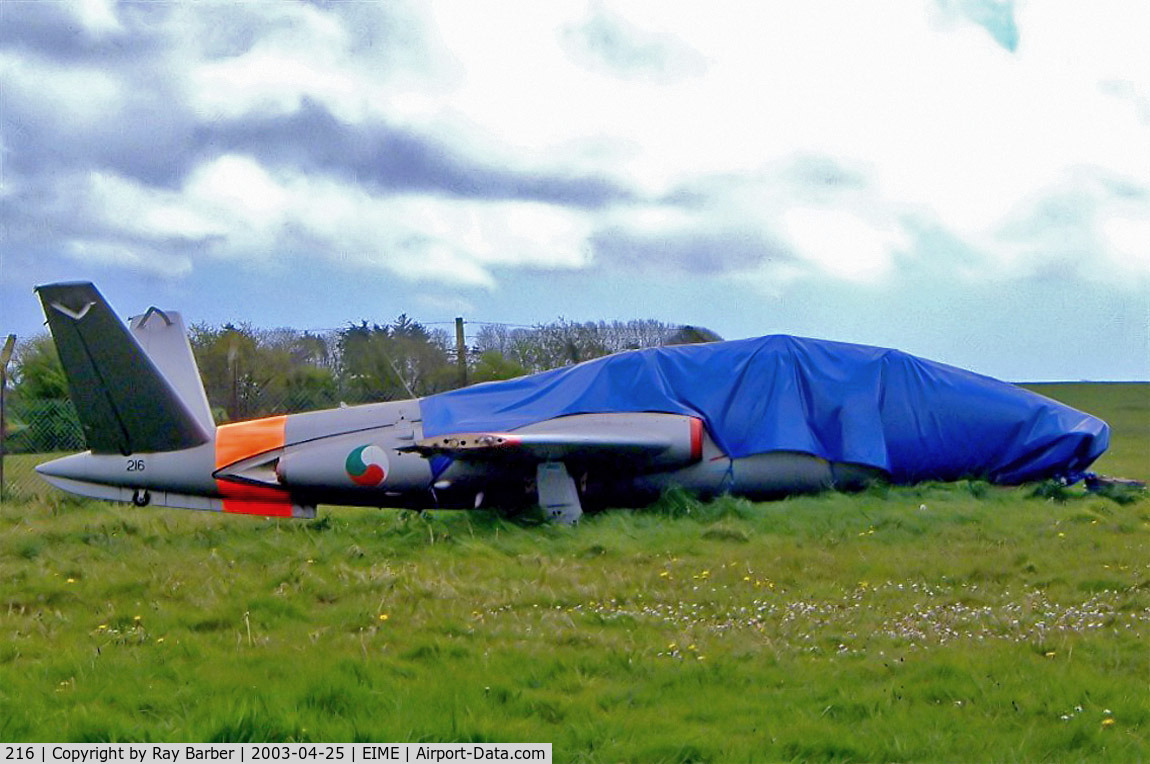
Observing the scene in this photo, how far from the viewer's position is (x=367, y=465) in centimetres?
1066

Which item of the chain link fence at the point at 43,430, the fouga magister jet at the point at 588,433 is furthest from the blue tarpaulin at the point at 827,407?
the chain link fence at the point at 43,430

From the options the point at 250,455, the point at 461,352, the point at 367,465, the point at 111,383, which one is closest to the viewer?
the point at 111,383

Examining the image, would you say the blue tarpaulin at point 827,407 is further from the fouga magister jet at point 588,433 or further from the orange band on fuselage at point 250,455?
the orange band on fuselage at point 250,455

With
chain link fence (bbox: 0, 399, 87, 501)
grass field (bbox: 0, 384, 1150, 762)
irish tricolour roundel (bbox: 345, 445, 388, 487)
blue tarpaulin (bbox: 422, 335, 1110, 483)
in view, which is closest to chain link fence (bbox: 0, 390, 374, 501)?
chain link fence (bbox: 0, 399, 87, 501)

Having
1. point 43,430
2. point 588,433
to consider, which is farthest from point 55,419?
point 588,433

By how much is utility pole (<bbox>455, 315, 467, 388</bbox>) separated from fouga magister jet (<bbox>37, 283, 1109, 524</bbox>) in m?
3.76

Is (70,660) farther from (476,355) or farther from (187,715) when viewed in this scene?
(476,355)

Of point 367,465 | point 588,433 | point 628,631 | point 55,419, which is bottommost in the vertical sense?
point 628,631

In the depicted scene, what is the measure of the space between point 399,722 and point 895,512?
6178 mm

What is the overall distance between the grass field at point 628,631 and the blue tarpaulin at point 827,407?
0.86 m

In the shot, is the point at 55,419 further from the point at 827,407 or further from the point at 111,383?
the point at 827,407

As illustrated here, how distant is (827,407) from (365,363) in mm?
7887

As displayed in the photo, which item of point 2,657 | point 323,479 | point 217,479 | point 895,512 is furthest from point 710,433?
point 2,657

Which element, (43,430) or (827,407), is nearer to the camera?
(827,407)
